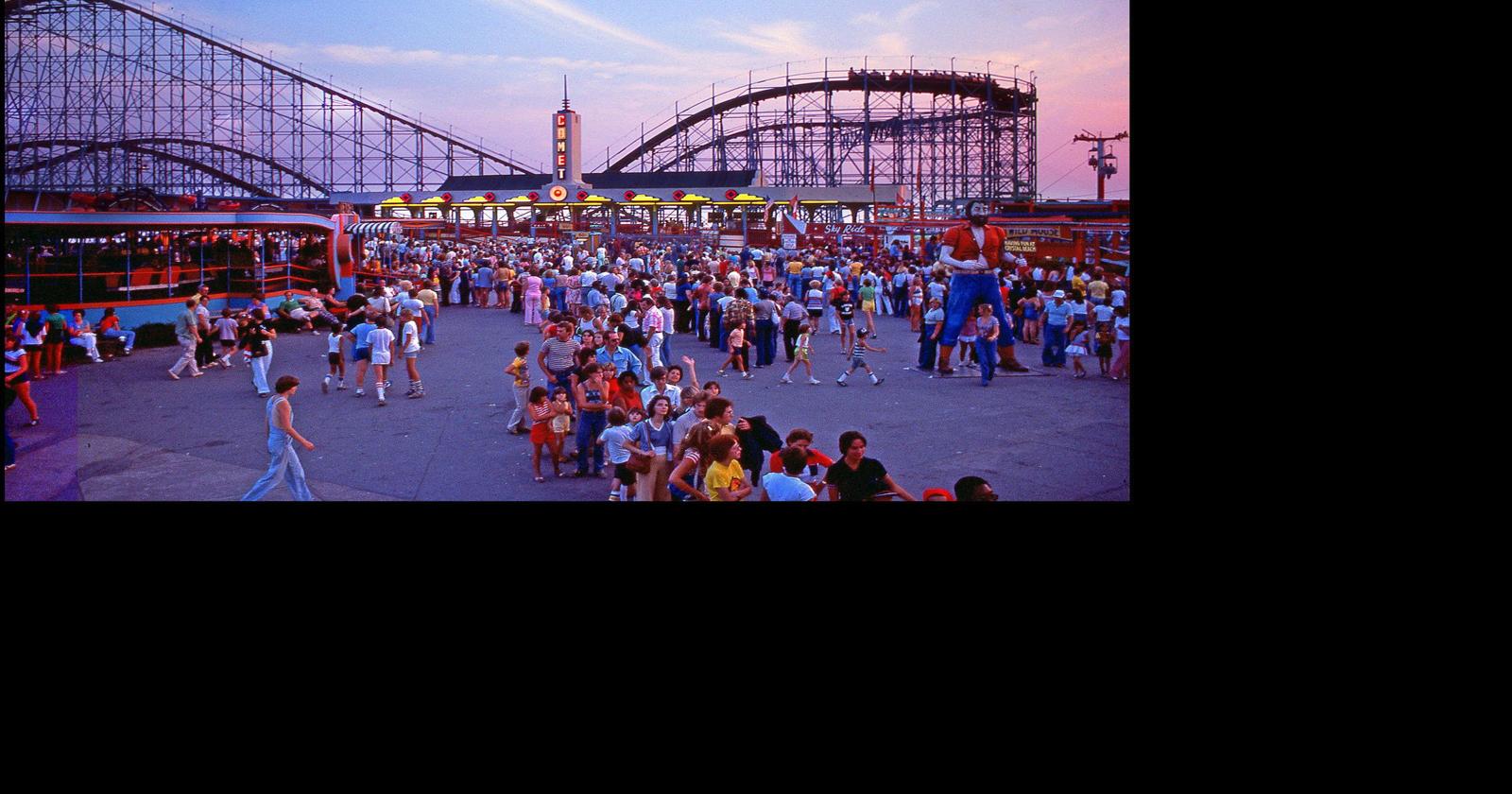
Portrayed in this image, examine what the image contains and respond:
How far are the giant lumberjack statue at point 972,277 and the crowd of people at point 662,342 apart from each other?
1.3 inches

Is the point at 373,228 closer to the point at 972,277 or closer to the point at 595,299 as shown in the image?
the point at 595,299

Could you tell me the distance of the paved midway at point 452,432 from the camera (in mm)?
7453

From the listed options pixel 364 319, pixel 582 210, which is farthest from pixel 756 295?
pixel 582 210

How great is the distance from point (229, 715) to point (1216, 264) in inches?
140

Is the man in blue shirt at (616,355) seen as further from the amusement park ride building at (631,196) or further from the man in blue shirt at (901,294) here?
the amusement park ride building at (631,196)

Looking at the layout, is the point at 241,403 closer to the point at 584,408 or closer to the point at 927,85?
the point at 584,408

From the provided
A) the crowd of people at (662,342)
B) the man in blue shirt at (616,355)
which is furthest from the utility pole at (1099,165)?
the man in blue shirt at (616,355)

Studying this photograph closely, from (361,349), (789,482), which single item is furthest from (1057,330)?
(789,482)

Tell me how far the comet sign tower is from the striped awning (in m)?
7.84

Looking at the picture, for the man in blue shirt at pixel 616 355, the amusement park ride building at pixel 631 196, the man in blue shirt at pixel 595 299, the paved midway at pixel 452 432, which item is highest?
the amusement park ride building at pixel 631 196

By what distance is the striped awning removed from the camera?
19.5 meters

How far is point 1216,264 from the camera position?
136 inches

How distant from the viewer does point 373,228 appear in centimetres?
2102

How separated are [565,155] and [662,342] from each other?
26.2 m
